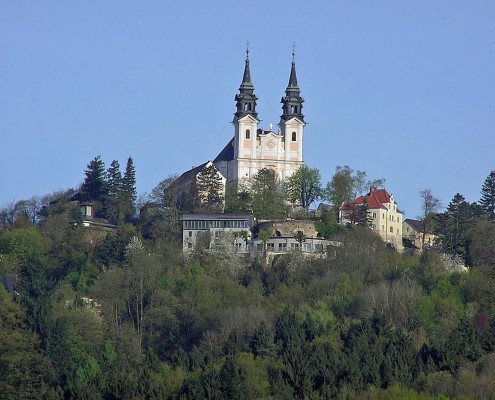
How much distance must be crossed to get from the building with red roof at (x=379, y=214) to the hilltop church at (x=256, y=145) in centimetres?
385

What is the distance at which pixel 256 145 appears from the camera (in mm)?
96312

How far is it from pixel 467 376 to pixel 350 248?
21.0 m

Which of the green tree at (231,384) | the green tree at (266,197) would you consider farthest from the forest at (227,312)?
the green tree at (266,197)

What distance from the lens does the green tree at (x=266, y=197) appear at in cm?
9206

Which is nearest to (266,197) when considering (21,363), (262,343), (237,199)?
(237,199)

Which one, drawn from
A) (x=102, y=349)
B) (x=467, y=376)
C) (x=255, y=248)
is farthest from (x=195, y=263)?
(x=467, y=376)

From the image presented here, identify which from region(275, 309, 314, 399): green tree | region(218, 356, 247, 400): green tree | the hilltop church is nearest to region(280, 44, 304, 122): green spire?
the hilltop church

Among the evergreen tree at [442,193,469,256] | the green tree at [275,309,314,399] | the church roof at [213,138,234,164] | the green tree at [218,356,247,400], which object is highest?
the church roof at [213,138,234,164]

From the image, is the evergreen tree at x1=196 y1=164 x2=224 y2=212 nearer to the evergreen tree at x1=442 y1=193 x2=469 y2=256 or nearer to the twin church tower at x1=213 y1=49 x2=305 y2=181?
the twin church tower at x1=213 y1=49 x2=305 y2=181

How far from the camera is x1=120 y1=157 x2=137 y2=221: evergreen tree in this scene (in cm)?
9656

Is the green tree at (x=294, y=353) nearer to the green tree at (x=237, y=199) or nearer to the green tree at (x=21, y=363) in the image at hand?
the green tree at (x=21, y=363)

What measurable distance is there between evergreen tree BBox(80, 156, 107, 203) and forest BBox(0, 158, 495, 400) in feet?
0.31

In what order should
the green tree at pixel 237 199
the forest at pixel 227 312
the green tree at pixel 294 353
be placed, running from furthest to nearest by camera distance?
the green tree at pixel 237 199 < the forest at pixel 227 312 < the green tree at pixel 294 353

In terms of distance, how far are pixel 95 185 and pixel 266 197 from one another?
9829 mm
